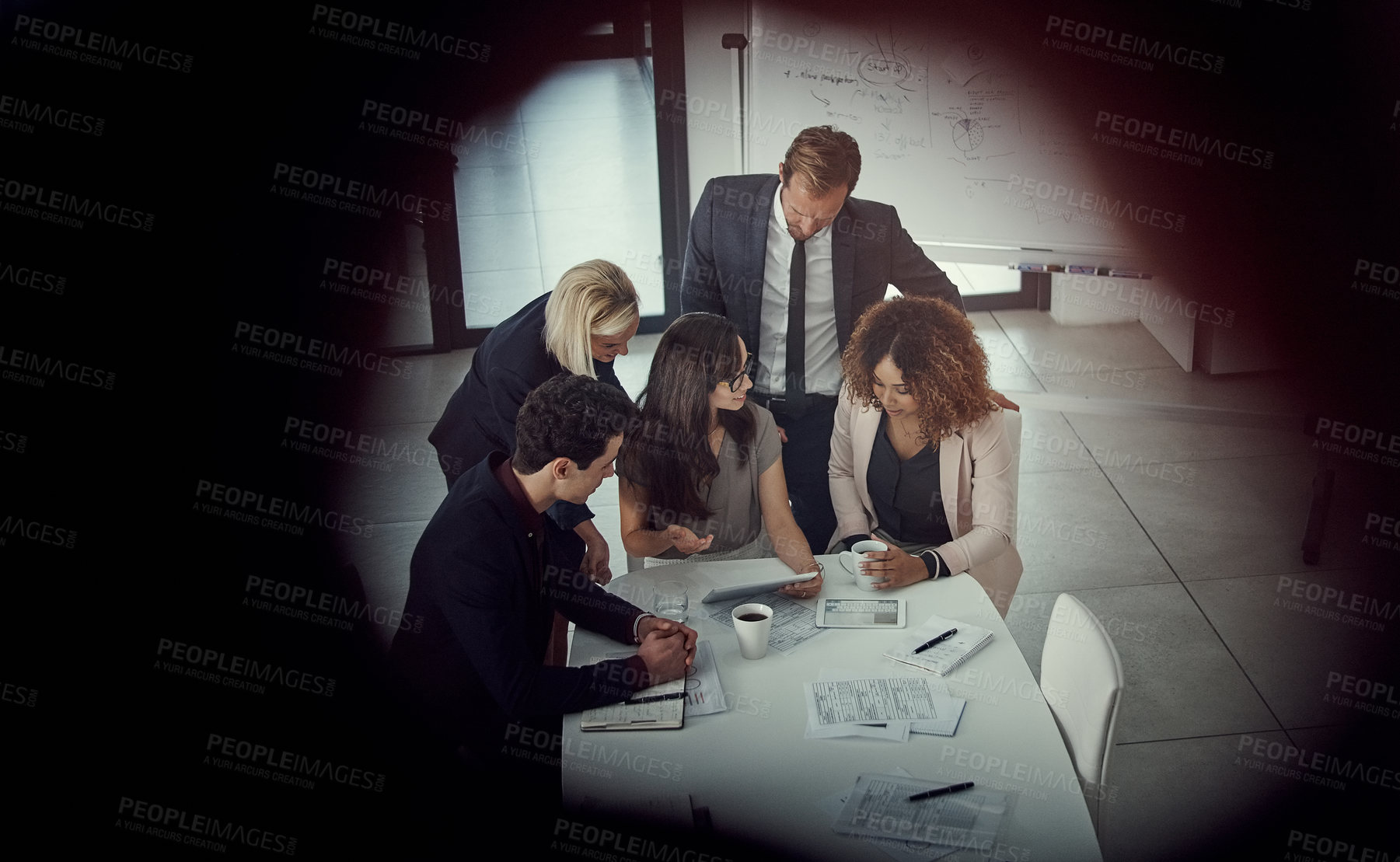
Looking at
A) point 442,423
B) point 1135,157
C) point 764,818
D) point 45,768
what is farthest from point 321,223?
point 764,818

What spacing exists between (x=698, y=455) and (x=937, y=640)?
0.86 meters

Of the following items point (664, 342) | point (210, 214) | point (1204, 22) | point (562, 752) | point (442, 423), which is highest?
point (1204, 22)

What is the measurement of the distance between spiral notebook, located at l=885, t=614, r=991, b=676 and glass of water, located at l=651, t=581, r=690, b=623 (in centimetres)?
52

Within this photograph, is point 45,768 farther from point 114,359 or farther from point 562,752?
point 562,752

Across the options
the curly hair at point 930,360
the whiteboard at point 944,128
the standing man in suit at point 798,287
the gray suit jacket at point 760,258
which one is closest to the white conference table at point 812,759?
the curly hair at point 930,360

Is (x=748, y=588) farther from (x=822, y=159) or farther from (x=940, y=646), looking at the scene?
(x=822, y=159)

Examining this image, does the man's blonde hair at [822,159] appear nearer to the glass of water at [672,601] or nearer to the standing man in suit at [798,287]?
the standing man in suit at [798,287]

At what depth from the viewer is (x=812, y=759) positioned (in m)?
2.33

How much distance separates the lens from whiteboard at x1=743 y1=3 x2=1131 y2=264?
4.59 metres

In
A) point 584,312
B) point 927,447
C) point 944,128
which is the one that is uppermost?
point 944,128

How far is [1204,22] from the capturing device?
14.8 ft

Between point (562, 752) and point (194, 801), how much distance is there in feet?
2.75

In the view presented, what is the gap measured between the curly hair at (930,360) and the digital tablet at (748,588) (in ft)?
2.04

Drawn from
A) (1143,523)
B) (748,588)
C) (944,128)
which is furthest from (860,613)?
(944,128)
